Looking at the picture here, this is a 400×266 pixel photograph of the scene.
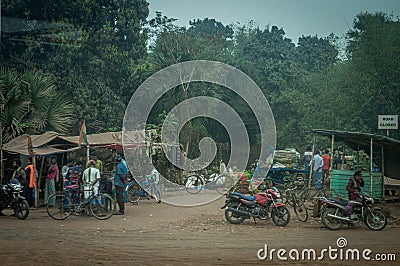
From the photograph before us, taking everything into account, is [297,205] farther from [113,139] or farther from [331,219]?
[113,139]

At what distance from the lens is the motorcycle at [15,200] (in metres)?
14.3

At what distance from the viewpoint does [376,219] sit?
1234cm

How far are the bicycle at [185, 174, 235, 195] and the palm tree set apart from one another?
5.61 m

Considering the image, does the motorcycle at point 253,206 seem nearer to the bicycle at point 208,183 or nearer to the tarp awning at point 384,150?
the tarp awning at point 384,150

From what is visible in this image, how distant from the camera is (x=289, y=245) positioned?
988cm

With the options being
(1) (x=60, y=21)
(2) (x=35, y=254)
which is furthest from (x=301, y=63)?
(2) (x=35, y=254)

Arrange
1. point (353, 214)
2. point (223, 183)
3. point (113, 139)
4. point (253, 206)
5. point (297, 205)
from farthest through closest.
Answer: point (223, 183)
point (113, 139)
point (297, 205)
point (253, 206)
point (353, 214)

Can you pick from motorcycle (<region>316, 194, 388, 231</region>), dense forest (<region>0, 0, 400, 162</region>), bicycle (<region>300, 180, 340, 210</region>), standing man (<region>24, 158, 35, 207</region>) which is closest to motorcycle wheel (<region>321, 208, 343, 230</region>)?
motorcycle (<region>316, 194, 388, 231</region>)

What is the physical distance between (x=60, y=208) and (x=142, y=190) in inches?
211

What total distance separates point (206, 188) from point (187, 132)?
458 centimetres

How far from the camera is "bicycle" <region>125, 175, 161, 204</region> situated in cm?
1889

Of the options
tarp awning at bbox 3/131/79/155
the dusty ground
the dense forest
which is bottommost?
the dusty ground

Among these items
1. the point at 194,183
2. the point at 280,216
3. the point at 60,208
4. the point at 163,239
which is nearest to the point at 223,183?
the point at 194,183

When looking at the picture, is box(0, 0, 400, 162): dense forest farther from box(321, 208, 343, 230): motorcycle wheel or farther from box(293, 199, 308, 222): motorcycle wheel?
box(321, 208, 343, 230): motorcycle wheel
